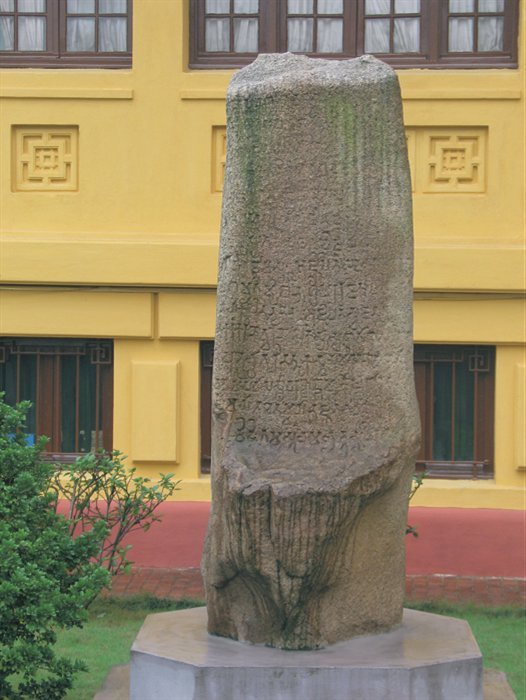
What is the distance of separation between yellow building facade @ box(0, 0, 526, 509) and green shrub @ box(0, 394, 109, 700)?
4313 millimetres

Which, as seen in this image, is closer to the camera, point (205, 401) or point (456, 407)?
point (456, 407)

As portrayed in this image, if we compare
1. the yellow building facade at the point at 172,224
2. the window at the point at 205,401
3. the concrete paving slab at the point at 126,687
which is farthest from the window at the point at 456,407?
the concrete paving slab at the point at 126,687

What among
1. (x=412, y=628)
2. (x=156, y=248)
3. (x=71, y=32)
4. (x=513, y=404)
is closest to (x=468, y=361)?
(x=513, y=404)

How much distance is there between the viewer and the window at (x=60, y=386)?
1220cm

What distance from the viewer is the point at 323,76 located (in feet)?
20.7

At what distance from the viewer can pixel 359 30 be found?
39.7 ft

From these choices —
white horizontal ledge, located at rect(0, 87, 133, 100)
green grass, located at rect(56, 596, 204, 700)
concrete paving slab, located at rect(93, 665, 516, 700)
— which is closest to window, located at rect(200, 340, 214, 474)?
green grass, located at rect(56, 596, 204, 700)

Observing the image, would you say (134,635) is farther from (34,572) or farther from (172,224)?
(172,224)

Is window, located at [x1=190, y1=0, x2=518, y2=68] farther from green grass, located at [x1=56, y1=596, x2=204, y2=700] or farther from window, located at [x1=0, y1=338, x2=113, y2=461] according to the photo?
green grass, located at [x1=56, y1=596, x2=204, y2=700]

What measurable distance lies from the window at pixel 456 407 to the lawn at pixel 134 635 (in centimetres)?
202

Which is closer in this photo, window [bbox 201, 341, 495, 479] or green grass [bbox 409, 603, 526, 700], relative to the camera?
green grass [bbox 409, 603, 526, 700]

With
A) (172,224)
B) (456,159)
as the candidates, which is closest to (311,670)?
(172,224)

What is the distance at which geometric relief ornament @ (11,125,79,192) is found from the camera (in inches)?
479

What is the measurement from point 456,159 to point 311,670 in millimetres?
6606
